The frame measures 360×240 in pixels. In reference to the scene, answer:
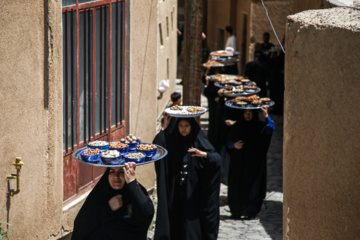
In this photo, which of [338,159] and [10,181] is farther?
[10,181]

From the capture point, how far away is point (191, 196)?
7.70 m

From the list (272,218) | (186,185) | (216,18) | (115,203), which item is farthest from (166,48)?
(115,203)

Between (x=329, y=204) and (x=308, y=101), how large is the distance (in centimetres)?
55

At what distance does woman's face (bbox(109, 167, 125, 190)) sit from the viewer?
563 centimetres

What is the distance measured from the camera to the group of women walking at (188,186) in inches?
224

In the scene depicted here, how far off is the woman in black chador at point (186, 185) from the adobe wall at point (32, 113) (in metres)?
1.12

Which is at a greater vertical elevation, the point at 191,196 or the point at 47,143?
the point at 47,143

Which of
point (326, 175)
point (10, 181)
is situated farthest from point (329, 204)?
point (10, 181)

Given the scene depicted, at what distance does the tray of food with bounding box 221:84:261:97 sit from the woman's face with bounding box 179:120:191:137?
4.13 metres

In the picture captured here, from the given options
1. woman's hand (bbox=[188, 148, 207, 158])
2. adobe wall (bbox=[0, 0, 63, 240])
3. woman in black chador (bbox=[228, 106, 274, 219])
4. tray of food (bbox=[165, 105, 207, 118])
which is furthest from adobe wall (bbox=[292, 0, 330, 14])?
adobe wall (bbox=[0, 0, 63, 240])

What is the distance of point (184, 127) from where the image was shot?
7652 millimetres

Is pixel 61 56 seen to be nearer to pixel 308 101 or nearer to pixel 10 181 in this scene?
pixel 10 181

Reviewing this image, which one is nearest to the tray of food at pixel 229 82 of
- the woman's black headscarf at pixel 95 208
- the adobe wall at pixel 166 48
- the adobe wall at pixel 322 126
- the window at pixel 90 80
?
the adobe wall at pixel 166 48

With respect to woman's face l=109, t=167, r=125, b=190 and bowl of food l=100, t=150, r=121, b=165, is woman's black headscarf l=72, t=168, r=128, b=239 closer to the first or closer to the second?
woman's face l=109, t=167, r=125, b=190
